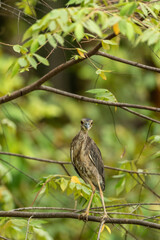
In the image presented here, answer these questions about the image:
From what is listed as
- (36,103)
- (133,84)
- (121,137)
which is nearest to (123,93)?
(133,84)

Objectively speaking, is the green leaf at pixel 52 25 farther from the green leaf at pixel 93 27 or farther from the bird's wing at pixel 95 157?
the bird's wing at pixel 95 157

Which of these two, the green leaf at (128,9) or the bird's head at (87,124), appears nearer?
the green leaf at (128,9)

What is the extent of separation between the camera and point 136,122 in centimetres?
842

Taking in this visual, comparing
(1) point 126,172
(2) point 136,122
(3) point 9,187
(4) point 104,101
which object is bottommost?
(2) point 136,122

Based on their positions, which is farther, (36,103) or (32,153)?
(36,103)

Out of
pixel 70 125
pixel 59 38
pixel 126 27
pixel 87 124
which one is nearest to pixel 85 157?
pixel 87 124

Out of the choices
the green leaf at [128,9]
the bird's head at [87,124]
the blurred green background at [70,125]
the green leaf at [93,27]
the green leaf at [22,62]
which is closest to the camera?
the green leaf at [93,27]

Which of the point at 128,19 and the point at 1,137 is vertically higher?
the point at 128,19

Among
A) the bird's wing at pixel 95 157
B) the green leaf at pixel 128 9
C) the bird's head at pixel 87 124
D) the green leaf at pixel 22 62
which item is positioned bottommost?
the bird's wing at pixel 95 157

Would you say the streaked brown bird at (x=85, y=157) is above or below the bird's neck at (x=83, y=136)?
below

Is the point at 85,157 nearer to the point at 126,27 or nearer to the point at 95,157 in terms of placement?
the point at 95,157

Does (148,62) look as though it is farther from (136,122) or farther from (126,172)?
(126,172)

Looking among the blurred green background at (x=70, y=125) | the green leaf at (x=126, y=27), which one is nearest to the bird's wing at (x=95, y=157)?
the blurred green background at (x=70, y=125)

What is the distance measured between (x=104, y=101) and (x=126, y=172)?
847 millimetres
